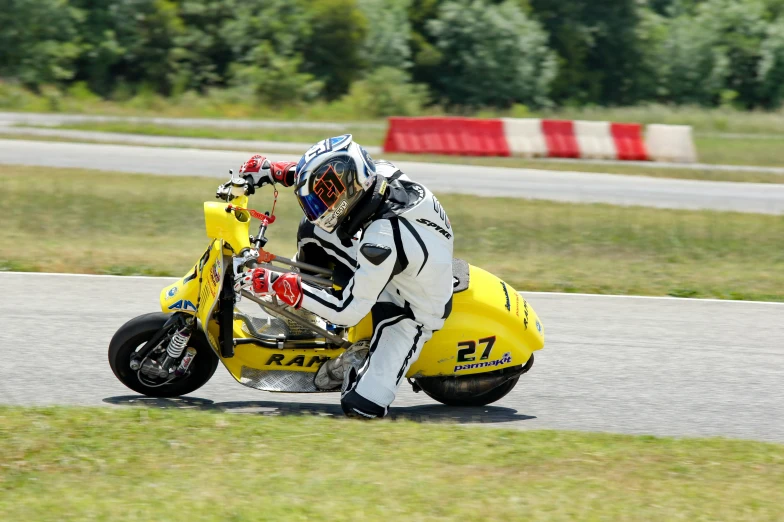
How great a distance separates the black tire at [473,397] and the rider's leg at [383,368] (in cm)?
49

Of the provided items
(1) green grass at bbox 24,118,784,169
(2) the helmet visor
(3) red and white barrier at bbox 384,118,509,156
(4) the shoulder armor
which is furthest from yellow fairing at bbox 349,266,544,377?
(3) red and white barrier at bbox 384,118,509,156

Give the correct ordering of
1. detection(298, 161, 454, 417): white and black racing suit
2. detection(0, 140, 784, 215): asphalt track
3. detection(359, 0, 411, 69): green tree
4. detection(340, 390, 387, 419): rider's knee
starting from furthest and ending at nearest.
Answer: detection(359, 0, 411, 69): green tree, detection(0, 140, 784, 215): asphalt track, detection(340, 390, 387, 419): rider's knee, detection(298, 161, 454, 417): white and black racing suit

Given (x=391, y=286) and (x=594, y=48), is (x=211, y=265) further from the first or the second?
(x=594, y=48)

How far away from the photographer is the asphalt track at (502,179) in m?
17.6

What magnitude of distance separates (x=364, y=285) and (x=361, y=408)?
0.70 m

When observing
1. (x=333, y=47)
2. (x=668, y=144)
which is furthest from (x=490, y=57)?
(x=668, y=144)

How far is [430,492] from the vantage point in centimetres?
450

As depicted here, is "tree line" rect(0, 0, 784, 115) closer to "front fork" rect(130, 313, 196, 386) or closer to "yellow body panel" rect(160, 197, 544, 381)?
"yellow body panel" rect(160, 197, 544, 381)

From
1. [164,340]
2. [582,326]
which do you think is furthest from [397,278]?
[582,326]

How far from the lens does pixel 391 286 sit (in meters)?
6.08

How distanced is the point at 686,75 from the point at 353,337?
3910 cm

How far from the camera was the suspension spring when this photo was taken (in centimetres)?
616

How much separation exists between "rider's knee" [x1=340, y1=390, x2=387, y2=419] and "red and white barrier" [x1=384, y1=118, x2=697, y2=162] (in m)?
17.3

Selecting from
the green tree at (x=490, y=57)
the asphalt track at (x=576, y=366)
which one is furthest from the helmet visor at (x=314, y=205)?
the green tree at (x=490, y=57)
